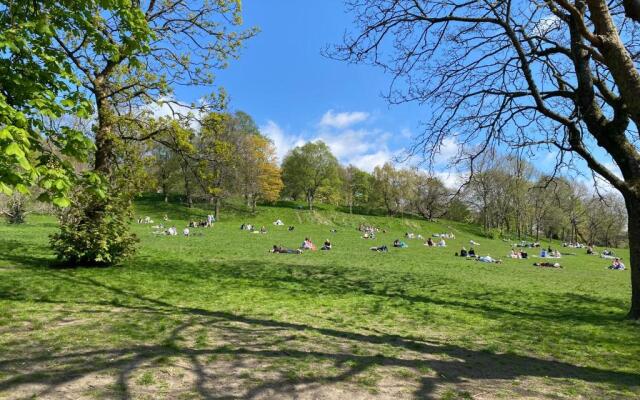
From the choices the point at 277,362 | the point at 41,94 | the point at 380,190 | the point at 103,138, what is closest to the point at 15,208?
the point at 103,138

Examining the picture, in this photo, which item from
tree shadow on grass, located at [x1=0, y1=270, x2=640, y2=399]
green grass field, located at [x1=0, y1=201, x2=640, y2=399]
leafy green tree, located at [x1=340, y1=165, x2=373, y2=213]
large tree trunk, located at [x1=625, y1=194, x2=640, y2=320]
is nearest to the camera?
tree shadow on grass, located at [x1=0, y1=270, x2=640, y2=399]

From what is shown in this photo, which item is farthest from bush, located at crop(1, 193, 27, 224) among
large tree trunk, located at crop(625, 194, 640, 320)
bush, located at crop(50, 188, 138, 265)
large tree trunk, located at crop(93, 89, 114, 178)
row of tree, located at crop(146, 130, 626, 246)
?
large tree trunk, located at crop(625, 194, 640, 320)

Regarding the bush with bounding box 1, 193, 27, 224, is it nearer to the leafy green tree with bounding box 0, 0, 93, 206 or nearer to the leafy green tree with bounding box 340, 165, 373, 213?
the leafy green tree with bounding box 0, 0, 93, 206

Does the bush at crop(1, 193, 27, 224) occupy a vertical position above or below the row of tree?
below

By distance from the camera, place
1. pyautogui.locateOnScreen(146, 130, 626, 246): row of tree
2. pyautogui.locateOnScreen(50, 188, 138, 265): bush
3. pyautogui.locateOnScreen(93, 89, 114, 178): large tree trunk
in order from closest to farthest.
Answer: pyautogui.locateOnScreen(50, 188, 138, 265): bush < pyautogui.locateOnScreen(93, 89, 114, 178): large tree trunk < pyautogui.locateOnScreen(146, 130, 626, 246): row of tree

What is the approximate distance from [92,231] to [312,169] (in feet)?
200

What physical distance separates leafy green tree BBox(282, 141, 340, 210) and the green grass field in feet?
190

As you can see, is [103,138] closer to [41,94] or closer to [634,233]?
Result: [41,94]

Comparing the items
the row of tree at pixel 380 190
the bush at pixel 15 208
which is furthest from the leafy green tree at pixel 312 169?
the bush at pixel 15 208

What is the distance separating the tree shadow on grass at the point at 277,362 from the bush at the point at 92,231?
5.28 metres

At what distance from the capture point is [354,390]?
509cm

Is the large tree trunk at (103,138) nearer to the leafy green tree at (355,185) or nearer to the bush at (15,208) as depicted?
the bush at (15,208)

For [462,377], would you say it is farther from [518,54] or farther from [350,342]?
[518,54]

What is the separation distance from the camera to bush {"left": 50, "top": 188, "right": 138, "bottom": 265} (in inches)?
509
